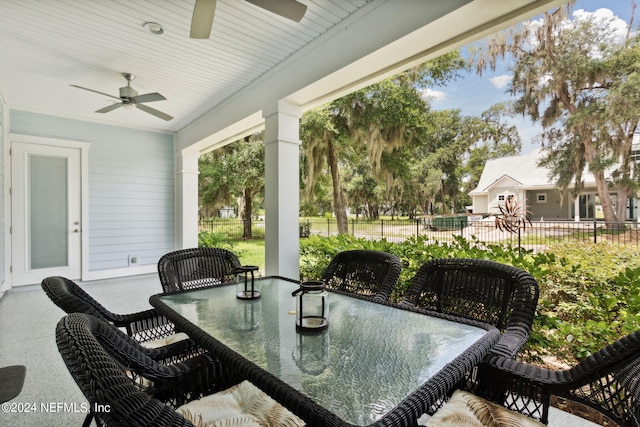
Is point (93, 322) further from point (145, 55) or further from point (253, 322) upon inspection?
point (145, 55)

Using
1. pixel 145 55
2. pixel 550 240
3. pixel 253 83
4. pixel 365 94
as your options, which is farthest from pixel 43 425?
pixel 365 94

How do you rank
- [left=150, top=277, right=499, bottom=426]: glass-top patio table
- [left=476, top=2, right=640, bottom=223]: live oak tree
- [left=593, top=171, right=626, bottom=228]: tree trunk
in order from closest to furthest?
[left=150, top=277, right=499, bottom=426]: glass-top patio table, [left=476, top=2, right=640, bottom=223]: live oak tree, [left=593, top=171, right=626, bottom=228]: tree trunk

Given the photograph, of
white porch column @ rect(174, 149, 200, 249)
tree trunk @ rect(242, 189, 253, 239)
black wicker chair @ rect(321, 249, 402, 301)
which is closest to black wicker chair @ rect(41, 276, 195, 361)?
black wicker chair @ rect(321, 249, 402, 301)

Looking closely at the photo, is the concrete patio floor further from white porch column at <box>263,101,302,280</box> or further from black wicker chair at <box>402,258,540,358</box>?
white porch column at <box>263,101,302,280</box>

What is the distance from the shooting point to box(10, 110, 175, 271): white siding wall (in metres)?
5.58

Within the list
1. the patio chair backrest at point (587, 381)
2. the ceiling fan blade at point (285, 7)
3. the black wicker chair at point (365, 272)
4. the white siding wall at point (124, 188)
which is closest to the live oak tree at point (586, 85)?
the ceiling fan blade at point (285, 7)

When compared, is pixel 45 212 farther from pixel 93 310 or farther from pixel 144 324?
pixel 93 310

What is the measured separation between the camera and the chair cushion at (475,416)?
112 centimetres

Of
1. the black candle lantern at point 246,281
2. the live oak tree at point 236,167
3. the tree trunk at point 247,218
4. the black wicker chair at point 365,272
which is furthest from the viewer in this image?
the tree trunk at point 247,218

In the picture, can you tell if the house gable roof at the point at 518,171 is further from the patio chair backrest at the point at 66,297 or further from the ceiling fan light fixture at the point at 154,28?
the patio chair backrest at the point at 66,297

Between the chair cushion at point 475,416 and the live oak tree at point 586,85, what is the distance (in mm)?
5102

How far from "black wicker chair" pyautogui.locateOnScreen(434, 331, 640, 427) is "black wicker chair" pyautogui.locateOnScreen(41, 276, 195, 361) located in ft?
4.37

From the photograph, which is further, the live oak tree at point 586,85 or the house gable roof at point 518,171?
the house gable roof at point 518,171

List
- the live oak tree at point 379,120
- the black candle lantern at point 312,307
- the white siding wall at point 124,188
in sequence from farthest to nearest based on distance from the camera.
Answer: the live oak tree at point 379,120 → the white siding wall at point 124,188 → the black candle lantern at point 312,307
